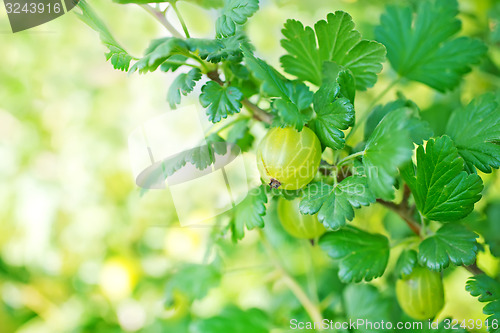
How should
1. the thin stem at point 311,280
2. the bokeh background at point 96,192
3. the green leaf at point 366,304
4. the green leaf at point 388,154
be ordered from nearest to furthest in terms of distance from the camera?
the green leaf at point 388,154, the green leaf at point 366,304, the thin stem at point 311,280, the bokeh background at point 96,192

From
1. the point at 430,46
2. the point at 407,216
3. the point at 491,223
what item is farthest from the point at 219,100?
the point at 491,223

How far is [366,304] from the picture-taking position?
56cm

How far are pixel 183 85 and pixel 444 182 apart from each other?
27 centimetres

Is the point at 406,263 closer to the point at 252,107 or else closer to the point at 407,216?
the point at 407,216

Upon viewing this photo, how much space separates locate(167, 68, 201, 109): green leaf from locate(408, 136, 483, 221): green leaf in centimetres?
23

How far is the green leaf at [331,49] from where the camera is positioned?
0.40 m

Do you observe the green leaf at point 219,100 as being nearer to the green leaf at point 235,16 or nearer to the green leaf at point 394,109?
the green leaf at point 235,16

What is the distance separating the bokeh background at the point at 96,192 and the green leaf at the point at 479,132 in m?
0.39

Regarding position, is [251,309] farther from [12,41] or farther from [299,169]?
[12,41]

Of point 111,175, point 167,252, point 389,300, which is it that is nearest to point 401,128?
point 389,300

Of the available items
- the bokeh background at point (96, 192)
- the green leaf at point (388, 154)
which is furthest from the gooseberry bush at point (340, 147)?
the bokeh background at point (96, 192)

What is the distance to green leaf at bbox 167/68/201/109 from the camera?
39 centimetres

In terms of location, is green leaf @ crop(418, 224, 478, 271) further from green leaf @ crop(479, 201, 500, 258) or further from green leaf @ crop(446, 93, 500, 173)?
green leaf @ crop(479, 201, 500, 258)

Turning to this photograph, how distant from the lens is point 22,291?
1.25 meters
